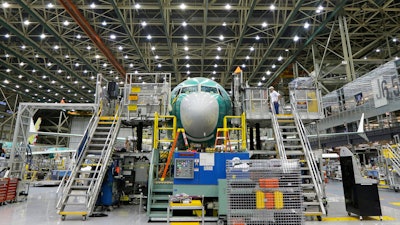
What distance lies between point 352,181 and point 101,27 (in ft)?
69.8

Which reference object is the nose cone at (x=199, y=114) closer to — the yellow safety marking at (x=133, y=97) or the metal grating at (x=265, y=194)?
the yellow safety marking at (x=133, y=97)

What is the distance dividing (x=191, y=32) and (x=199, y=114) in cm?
1594

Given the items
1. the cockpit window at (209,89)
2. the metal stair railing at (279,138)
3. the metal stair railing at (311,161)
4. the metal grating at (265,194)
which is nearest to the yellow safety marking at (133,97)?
the cockpit window at (209,89)

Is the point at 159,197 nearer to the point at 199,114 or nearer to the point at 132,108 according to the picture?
the point at 199,114

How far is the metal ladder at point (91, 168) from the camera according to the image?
9.41m

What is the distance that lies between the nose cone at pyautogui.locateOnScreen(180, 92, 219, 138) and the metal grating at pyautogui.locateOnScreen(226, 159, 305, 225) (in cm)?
435

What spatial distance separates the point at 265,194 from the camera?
592cm

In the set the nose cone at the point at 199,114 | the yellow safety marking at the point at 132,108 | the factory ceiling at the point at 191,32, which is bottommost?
the nose cone at the point at 199,114

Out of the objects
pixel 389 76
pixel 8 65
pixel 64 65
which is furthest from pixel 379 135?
pixel 8 65

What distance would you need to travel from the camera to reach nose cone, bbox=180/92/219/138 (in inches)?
415

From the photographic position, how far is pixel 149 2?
20672mm

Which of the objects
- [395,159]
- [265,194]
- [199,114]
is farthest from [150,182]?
[395,159]

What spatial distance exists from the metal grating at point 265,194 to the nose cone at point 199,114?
14.3ft

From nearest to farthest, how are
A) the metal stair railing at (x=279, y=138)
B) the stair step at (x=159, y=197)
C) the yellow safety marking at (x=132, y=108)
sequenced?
the stair step at (x=159, y=197), the metal stair railing at (x=279, y=138), the yellow safety marking at (x=132, y=108)
